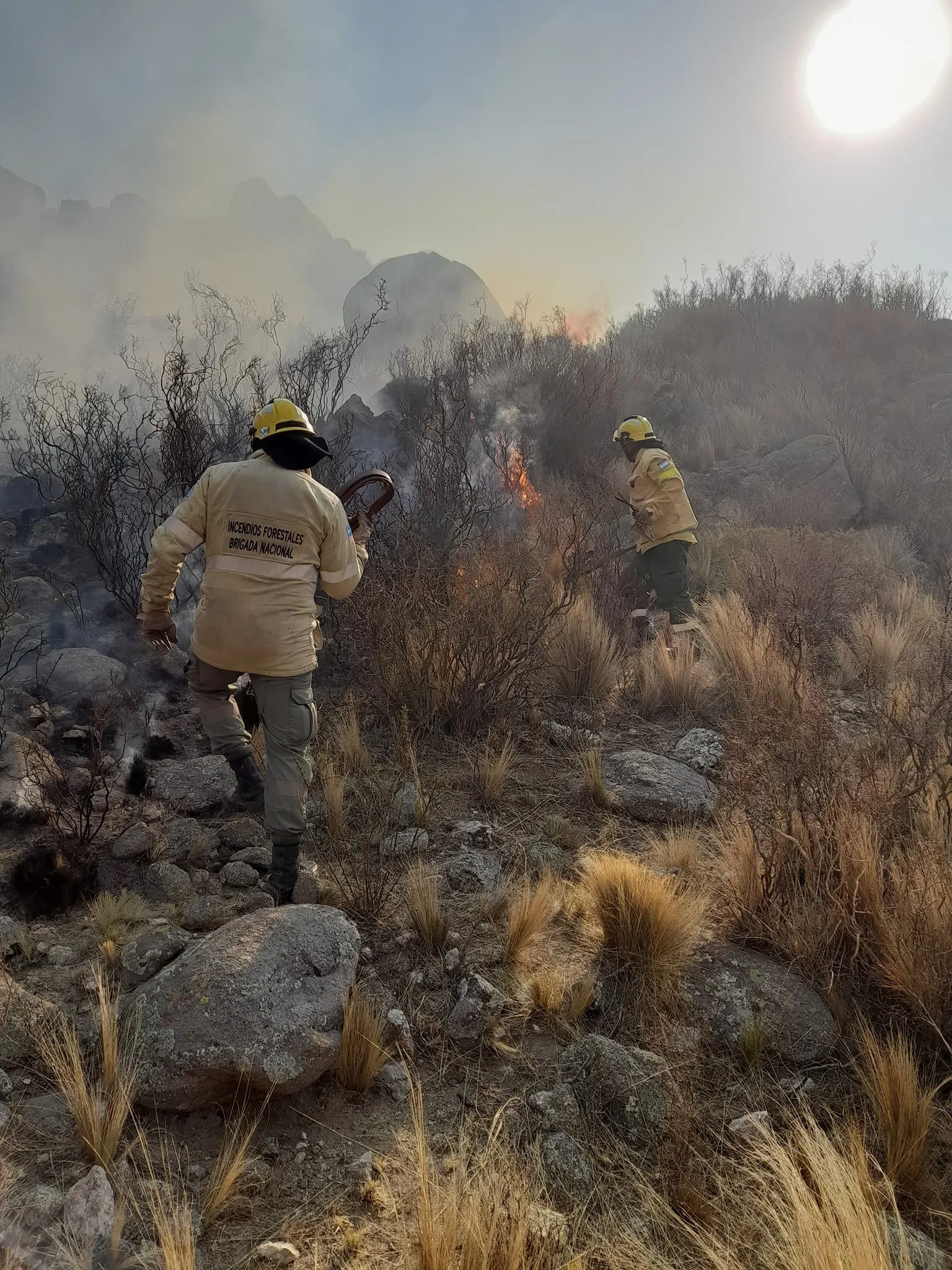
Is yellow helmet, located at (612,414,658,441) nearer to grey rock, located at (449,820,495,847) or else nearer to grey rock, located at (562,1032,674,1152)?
grey rock, located at (449,820,495,847)

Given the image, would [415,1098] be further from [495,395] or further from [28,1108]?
[495,395]

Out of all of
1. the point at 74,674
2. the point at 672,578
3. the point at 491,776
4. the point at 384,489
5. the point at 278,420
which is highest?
the point at 278,420

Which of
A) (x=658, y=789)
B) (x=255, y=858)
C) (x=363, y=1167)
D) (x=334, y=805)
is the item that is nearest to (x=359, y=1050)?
(x=363, y=1167)

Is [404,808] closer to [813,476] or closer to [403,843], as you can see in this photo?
[403,843]

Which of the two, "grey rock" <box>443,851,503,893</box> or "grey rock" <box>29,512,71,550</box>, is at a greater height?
"grey rock" <box>29,512,71,550</box>

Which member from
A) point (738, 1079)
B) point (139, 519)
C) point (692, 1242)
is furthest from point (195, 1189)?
point (139, 519)

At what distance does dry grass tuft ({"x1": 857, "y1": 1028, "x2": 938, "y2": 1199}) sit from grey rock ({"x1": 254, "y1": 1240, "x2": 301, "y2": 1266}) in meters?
1.36

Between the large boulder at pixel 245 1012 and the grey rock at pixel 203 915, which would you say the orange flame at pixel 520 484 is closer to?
the grey rock at pixel 203 915

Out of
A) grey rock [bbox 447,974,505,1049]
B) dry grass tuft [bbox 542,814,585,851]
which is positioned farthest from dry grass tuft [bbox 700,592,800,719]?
grey rock [bbox 447,974,505,1049]

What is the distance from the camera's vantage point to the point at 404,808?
3.54m

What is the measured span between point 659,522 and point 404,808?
13.1ft

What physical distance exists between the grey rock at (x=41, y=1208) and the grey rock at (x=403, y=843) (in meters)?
1.70

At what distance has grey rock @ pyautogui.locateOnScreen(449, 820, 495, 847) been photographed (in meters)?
3.40

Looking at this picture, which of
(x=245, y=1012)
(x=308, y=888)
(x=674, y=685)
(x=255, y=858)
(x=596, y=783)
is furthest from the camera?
(x=674, y=685)
